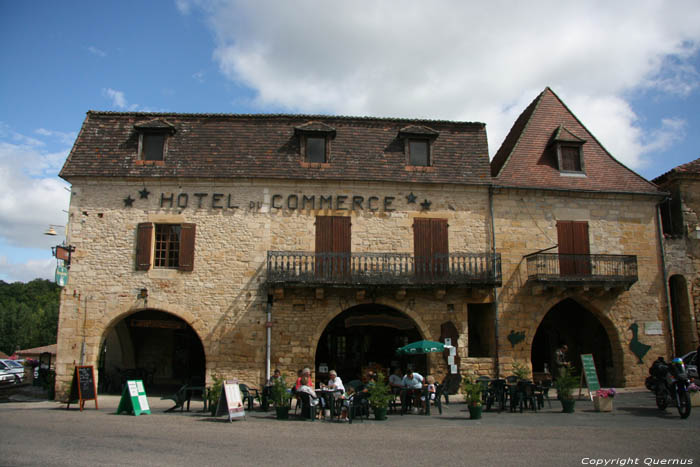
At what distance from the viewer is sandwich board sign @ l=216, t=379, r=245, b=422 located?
37.0 ft

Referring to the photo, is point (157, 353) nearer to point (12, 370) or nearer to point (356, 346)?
point (356, 346)

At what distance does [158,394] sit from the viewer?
55.2 feet

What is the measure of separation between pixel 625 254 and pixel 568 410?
7.34 metres

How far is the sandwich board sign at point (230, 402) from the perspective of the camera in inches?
444

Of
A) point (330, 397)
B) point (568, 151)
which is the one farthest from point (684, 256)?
point (330, 397)

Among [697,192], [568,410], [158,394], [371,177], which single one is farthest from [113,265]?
[697,192]

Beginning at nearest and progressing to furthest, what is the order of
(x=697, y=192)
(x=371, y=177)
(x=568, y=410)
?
(x=568, y=410)
(x=371, y=177)
(x=697, y=192)

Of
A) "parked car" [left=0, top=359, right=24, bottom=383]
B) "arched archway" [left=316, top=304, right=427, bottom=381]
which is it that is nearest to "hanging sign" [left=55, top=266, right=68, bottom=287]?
"parked car" [left=0, top=359, right=24, bottom=383]

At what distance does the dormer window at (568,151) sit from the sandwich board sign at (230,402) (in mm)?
12906

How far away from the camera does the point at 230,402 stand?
11312mm

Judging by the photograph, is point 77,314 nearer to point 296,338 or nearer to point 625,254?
point 296,338

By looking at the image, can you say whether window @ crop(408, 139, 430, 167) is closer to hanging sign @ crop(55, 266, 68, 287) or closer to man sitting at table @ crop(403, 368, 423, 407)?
man sitting at table @ crop(403, 368, 423, 407)

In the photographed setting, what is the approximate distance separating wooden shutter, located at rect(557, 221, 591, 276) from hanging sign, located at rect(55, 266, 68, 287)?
1494cm

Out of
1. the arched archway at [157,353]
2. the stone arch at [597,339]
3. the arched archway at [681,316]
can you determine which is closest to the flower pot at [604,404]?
the stone arch at [597,339]
